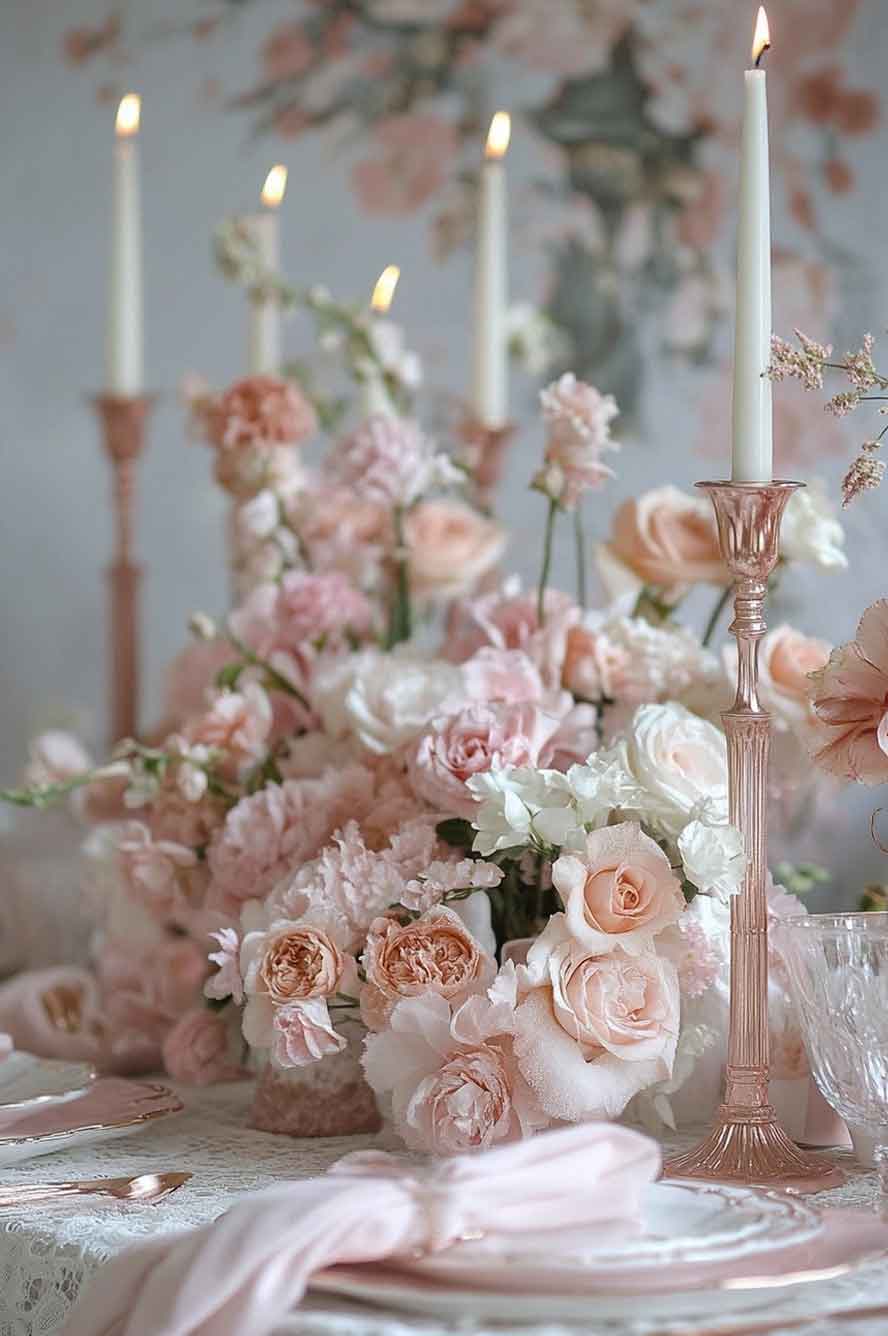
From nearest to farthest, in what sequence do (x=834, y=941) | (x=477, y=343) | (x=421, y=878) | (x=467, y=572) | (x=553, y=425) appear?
(x=834, y=941)
(x=421, y=878)
(x=553, y=425)
(x=467, y=572)
(x=477, y=343)

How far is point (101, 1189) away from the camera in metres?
0.98

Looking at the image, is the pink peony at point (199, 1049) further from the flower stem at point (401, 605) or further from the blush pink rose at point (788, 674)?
the blush pink rose at point (788, 674)

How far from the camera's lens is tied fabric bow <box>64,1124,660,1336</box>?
732 mm

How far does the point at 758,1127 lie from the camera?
3.27 ft

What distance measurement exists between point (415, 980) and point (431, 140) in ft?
5.86

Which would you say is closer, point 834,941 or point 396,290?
point 834,941

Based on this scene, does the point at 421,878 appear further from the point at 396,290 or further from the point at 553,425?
the point at 396,290

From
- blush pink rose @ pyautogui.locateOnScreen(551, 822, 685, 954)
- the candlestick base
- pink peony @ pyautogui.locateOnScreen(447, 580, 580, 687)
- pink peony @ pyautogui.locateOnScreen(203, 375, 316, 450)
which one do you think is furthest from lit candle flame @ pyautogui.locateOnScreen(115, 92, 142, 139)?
the candlestick base

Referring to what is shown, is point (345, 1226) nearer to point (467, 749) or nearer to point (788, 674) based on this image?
point (467, 749)

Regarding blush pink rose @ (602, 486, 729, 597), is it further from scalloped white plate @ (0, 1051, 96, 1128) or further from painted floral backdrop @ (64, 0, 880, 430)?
painted floral backdrop @ (64, 0, 880, 430)

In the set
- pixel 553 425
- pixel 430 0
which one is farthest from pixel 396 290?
pixel 553 425

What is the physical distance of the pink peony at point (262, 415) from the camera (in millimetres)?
1526

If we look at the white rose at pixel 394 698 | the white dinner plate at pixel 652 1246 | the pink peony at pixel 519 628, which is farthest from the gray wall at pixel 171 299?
the white dinner plate at pixel 652 1246

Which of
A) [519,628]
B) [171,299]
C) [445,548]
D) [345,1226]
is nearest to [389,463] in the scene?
[445,548]
